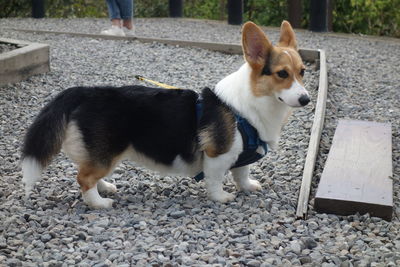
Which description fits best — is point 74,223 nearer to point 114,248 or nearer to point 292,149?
point 114,248

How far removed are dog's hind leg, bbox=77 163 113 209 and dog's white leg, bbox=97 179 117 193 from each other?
238 mm

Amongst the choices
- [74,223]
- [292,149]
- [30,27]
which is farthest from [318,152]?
[30,27]

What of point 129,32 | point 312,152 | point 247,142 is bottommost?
point 312,152

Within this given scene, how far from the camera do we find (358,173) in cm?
390

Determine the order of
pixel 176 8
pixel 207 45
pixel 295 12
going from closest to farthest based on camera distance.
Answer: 1. pixel 207 45
2. pixel 295 12
3. pixel 176 8

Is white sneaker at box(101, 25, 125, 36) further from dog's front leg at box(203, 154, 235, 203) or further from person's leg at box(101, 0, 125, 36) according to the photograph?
dog's front leg at box(203, 154, 235, 203)

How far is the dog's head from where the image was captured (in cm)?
333

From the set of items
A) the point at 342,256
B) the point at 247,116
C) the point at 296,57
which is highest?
the point at 296,57

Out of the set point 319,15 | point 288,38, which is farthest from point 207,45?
point 288,38

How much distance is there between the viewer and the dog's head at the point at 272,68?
10.9ft

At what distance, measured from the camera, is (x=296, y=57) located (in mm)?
3422

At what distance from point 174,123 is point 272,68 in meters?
0.65

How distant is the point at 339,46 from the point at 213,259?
7.06 m

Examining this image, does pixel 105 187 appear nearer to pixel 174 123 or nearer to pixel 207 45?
pixel 174 123
